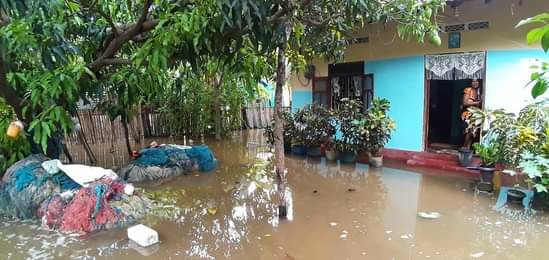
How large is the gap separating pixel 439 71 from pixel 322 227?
4.39 meters

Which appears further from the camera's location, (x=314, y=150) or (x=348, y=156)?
(x=314, y=150)

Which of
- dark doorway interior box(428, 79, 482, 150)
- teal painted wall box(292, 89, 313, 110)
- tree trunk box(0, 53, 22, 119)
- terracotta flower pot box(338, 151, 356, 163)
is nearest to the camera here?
tree trunk box(0, 53, 22, 119)

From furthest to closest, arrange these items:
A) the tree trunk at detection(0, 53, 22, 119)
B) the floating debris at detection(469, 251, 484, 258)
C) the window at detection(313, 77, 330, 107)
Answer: the window at detection(313, 77, 330, 107)
the tree trunk at detection(0, 53, 22, 119)
the floating debris at detection(469, 251, 484, 258)

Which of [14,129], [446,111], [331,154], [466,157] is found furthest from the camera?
[446,111]

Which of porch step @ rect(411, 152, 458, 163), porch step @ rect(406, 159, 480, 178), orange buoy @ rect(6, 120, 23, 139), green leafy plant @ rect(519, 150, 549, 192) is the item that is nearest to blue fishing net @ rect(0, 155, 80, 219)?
orange buoy @ rect(6, 120, 23, 139)

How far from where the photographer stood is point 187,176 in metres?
6.52

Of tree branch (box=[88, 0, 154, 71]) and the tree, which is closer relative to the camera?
the tree

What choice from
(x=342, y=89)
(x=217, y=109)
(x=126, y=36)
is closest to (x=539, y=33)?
(x=126, y=36)

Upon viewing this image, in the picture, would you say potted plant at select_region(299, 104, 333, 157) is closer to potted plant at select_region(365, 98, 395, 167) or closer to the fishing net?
potted plant at select_region(365, 98, 395, 167)

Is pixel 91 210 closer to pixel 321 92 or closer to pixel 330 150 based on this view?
pixel 330 150

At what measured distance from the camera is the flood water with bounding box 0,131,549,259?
348 centimetres

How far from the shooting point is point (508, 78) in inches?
245

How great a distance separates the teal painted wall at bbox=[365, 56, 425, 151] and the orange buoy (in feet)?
21.0

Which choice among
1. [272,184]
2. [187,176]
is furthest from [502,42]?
[187,176]
